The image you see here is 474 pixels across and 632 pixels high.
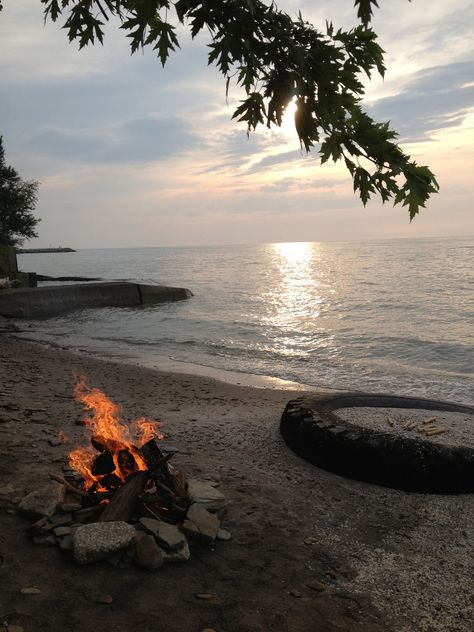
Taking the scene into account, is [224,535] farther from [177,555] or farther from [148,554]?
[148,554]

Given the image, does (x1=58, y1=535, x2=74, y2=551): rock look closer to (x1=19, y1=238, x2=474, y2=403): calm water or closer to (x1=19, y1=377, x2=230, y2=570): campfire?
(x1=19, y1=377, x2=230, y2=570): campfire

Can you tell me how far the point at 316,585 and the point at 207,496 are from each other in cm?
135

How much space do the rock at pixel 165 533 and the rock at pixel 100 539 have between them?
0.62ft

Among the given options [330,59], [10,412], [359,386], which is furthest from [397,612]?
[359,386]

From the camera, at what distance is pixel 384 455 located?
→ 5578 millimetres

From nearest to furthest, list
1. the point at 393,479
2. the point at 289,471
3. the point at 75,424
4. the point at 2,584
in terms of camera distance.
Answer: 1. the point at 2,584
2. the point at 393,479
3. the point at 289,471
4. the point at 75,424

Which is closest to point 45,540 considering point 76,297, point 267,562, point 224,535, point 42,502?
point 42,502

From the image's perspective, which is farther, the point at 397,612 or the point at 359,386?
the point at 359,386

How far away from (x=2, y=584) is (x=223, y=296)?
3537 centimetres

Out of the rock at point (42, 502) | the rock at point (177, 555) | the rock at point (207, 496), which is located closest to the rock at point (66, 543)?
the rock at point (42, 502)

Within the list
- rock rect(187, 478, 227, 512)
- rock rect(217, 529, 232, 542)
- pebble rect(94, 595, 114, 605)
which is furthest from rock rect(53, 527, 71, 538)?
rock rect(217, 529, 232, 542)

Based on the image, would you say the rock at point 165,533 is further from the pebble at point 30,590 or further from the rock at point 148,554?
the pebble at point 30,590

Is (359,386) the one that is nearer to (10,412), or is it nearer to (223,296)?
(10,412)

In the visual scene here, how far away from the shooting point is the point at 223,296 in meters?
38.6
